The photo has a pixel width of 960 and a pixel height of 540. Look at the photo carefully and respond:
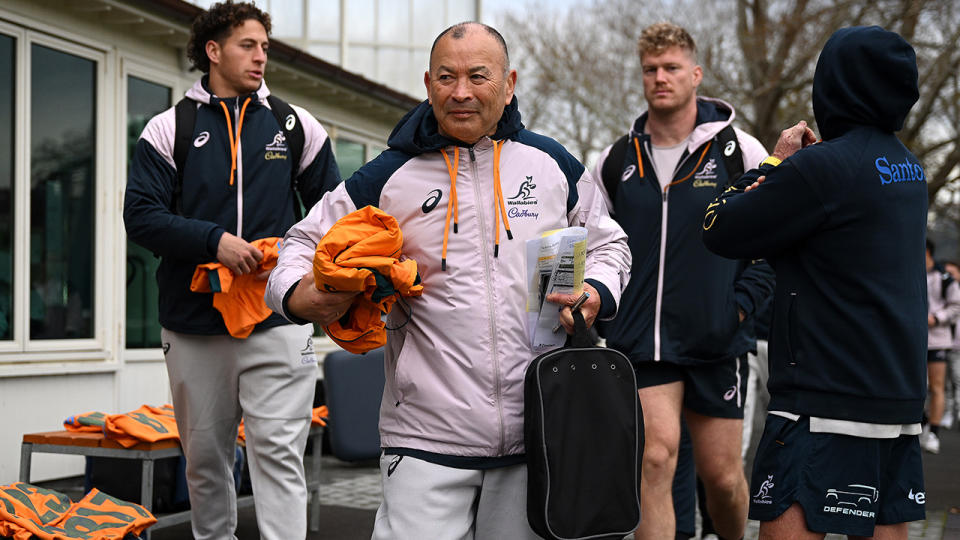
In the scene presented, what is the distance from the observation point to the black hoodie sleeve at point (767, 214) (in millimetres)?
3330

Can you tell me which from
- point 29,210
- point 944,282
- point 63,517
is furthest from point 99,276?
point 944,282

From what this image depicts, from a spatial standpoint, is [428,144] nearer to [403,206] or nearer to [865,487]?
[403,206]

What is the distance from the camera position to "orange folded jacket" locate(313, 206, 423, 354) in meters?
3.02

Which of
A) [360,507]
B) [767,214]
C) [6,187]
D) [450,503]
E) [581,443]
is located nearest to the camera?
[581,443]

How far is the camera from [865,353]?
334 cm

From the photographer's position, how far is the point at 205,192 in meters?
5.00

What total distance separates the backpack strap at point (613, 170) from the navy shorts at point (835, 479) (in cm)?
214

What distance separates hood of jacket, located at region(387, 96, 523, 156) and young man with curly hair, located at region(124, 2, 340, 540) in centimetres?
153

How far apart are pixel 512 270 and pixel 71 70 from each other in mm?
5956

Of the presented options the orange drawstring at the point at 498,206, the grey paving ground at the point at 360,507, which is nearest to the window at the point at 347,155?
the grey paving ground at the point at 360,507

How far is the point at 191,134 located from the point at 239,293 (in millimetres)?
752

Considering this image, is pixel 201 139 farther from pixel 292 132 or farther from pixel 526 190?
pixel 526 190

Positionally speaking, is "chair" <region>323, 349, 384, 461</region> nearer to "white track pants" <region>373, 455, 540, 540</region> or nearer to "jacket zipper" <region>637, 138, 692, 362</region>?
"jacket zipper" <region>637, 138, 692, 362</region>

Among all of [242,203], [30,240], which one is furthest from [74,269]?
[242,203]
